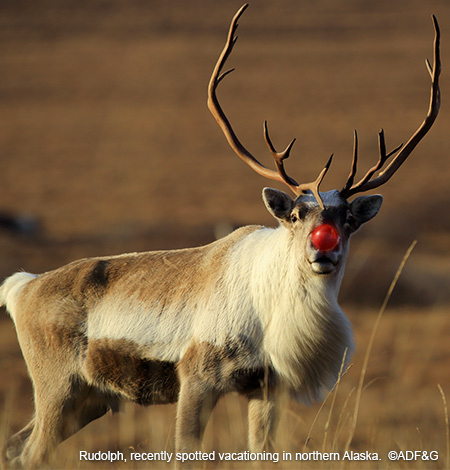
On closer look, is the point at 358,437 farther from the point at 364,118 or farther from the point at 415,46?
the point at 415,46

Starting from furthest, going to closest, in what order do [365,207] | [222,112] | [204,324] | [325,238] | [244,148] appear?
[222,112], [244,148], [365,207], [204,324], [325,238]

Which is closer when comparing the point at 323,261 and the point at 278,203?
the point at 323,261

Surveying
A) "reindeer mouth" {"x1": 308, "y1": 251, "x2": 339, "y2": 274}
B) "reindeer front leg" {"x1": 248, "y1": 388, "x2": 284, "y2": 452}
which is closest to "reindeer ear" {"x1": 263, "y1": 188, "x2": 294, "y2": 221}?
"reindeer mouth" {"x1": 308, "y1": 251, "x2": 339, "y2": 274}

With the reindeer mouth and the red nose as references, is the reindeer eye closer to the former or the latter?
the red nose

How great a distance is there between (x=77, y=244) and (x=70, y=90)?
25.6 metres

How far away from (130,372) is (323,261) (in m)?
1.44

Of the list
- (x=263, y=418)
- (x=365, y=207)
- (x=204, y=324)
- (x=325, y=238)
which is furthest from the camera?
(x=365, y=207)

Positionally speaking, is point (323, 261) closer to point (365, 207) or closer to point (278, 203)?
point (278, 203)

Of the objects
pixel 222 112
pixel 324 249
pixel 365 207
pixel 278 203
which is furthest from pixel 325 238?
pixel 222 112

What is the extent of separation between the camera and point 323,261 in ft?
15.1

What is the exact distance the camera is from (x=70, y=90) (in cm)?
4100

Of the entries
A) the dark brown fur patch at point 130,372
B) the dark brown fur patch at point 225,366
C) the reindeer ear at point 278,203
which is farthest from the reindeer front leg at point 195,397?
the reindeer ear at point 278,203

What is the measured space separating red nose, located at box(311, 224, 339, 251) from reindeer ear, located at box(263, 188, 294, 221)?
40 cm

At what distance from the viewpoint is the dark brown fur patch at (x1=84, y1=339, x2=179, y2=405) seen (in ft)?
16.2
